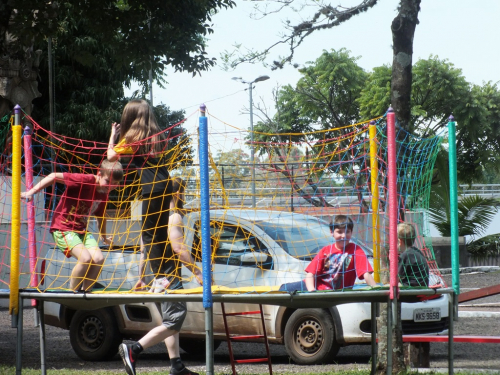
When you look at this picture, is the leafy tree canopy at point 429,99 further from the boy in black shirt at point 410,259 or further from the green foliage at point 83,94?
the boy in black shirt at point 410,259

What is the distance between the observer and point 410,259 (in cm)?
673

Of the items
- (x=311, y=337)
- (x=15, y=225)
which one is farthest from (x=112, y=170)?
(x=311, y=337)

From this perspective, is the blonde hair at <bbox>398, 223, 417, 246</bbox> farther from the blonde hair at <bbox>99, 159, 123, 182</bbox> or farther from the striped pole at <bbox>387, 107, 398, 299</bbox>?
the blonde hair at <bbox>99, 159, 123, 182</bbox>

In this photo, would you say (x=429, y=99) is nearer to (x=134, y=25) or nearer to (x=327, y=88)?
(x=327, y=88)

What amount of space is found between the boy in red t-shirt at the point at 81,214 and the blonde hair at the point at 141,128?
0.38 m

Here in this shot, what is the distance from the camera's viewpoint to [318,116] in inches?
1302

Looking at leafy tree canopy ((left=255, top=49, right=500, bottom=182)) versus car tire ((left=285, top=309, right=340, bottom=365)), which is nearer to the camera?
car tire ((left=285, top=309, right=340, bottom=365))

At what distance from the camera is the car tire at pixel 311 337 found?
27.2 ft

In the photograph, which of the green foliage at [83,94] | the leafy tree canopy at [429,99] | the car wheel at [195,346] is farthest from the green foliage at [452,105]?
the car wheel at [195,346]

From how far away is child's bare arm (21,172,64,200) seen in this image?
20.1 feet

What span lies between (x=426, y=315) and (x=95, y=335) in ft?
13.3

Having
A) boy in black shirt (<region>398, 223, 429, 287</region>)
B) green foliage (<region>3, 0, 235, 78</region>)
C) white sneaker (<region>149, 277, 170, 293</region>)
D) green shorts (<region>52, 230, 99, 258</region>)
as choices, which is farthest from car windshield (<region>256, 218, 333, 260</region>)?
green foliage (<region>3, 0, 235, 78</region>)

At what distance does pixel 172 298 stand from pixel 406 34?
11.7 feet

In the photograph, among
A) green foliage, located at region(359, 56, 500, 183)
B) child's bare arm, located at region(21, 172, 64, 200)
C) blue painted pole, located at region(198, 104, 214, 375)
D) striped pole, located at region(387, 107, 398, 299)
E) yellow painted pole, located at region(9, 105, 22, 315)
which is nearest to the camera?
blue painted pole, located at region(198, 104, 214, 375)
